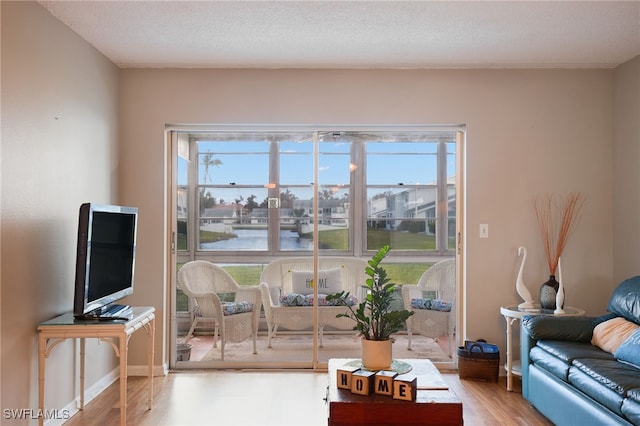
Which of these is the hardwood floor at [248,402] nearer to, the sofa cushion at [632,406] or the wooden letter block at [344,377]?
the wooden letter block at [344,377]

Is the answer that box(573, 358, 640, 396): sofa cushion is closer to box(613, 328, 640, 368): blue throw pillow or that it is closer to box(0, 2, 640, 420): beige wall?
box(613, 328, 640, 368): blue throw pillow

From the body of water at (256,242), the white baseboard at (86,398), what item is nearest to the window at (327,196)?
the body of water at (256,242)

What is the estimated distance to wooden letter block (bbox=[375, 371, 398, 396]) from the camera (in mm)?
2486

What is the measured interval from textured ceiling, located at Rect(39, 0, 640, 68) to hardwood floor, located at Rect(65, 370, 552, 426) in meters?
2.57

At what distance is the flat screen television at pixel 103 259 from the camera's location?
9.61ft

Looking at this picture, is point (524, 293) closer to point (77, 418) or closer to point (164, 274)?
point (164, 274)

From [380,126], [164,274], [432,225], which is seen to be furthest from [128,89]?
[432,225]

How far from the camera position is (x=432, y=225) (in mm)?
4527

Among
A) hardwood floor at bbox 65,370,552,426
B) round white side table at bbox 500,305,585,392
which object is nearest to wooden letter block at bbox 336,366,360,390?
hardwood floor at bbox 65,370,552,426

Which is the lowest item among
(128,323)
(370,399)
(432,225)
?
(370,399)

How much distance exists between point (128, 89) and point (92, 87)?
58cm

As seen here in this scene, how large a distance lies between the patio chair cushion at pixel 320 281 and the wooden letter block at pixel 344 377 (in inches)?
73.4

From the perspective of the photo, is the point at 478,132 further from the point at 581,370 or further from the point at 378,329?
the point at 378,329

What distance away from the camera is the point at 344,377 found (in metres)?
2.62
